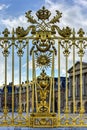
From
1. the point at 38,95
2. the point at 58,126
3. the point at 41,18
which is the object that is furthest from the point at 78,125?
the point at 41,18

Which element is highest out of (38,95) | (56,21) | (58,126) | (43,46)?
(56,21)

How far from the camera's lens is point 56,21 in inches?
450

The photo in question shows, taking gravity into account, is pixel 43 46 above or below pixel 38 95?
above

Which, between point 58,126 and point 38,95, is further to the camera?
point 38,95

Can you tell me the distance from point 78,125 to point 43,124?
997 mm

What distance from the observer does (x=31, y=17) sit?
11391 millimetres

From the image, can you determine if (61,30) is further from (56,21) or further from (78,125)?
(78,125)

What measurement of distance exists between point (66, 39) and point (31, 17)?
120 cm

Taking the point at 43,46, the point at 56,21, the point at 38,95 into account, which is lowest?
the point at 38,95

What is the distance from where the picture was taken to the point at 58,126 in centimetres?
1112

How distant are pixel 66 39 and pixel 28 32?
44.6 inches

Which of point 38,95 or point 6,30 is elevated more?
point 6,30

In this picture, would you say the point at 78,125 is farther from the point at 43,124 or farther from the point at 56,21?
the point at 56,21

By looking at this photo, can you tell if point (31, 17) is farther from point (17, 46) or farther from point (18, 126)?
point (18, 126)
